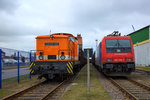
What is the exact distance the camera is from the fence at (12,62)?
8.28 m

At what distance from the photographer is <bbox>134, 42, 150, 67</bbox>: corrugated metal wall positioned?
79.6 ft

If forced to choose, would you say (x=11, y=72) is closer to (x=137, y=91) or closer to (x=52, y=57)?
(x=52, y=57)

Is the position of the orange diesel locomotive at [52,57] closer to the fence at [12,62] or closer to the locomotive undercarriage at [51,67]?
the locomotive undercarriage at [51,67]

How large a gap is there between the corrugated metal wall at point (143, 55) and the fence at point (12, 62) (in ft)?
64.7

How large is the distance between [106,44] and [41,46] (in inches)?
179

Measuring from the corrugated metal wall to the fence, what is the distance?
19.7 meters

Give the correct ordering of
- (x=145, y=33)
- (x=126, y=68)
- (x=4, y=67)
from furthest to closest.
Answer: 1. (x=145, y=33)
2. (x=126, y=68)
3. (x=4, y=67)

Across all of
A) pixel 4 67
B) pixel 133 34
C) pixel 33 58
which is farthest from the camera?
pixel 133 34

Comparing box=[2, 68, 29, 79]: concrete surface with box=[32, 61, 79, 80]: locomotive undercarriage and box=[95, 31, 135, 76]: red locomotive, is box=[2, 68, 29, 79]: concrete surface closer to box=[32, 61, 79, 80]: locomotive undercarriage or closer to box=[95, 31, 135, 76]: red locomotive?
box=[32, 61, 79, 80]: locomotive undercarriage

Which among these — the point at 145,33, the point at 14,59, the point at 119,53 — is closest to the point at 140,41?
the point at 145,33

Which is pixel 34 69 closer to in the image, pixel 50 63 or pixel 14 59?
pixel 50 63

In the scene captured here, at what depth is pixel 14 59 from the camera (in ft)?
31.1

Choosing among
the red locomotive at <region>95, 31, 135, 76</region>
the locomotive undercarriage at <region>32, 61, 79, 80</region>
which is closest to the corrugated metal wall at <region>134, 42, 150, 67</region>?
the red locomotive at <region>95, 31, 135, 76</region>

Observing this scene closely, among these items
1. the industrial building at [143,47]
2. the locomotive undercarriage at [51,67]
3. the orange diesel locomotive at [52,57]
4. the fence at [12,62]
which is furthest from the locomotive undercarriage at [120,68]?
the industrial building at [143,47]
